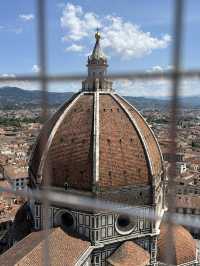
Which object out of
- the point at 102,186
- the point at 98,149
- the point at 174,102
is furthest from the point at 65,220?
the point at 174,102

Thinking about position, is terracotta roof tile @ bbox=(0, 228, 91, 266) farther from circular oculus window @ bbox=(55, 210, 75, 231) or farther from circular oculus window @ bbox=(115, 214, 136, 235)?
circular oculus window @ bbox=(115, 214, 136, 235)

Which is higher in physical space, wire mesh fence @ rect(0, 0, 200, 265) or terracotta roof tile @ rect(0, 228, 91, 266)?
wire mesh fence @ rect(0, 0, 200, 265)

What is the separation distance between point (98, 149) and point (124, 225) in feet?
5.07

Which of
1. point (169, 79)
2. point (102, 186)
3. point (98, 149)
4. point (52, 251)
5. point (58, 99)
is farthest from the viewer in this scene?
point (98, 149)

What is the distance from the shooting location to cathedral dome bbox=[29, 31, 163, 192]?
7.89 metres

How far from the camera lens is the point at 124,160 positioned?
26.3ft

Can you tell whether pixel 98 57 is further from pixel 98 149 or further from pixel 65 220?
pixel 65 220

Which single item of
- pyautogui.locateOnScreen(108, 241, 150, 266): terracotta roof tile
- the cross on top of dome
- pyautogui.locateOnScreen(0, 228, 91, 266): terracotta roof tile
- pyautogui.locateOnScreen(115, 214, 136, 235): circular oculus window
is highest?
the cross on top of dome

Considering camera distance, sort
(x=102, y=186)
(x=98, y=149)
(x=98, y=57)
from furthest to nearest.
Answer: (x=98, y=57), (x=98, y=149), (x=102, y=186)

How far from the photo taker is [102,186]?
25.5ft

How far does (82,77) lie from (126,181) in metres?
6.92

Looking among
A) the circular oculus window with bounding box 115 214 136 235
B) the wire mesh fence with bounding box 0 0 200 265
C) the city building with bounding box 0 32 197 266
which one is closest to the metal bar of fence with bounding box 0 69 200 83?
the wire mesh fence with bounding box 0 0 200 265

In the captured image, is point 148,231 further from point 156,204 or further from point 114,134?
point 114,134

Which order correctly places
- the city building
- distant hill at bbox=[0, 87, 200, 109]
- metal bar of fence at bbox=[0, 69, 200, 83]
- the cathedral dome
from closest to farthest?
1. metal bar of fence at bbox=[0, 69, 200, 83]
2. distant hill at bbox=[0, 87, 200, 109]
3. the city building
4. the cathedral dome
